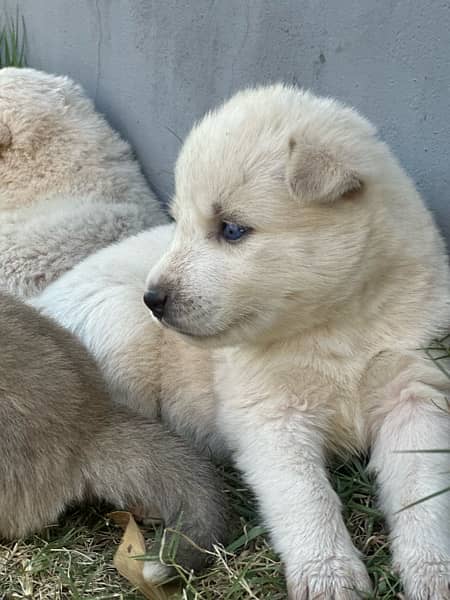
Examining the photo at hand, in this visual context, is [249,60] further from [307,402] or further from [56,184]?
[307,402]

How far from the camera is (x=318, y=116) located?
10.7 feet

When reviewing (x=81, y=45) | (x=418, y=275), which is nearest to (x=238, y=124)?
(x=418, y=275)

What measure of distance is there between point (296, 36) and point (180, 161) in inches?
54.9

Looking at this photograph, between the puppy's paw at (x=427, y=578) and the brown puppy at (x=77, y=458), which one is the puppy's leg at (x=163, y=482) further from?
the puppy's paw at (x=427, y=578)

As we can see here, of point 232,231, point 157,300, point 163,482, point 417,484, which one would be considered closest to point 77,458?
point 163,482

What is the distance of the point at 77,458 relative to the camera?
3.30 m

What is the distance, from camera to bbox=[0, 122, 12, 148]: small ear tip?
584cm

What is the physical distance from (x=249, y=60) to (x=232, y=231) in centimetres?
201

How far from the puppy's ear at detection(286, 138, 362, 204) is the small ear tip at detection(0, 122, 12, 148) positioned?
3.33m

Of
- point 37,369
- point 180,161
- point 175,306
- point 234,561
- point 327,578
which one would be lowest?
point 234,561

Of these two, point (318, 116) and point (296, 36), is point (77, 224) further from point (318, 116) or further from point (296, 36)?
point (318, 116)

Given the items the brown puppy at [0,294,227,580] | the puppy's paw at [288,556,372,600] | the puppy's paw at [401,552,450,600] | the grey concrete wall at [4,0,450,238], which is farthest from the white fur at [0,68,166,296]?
the puppy's paw at [401,552,450,600]

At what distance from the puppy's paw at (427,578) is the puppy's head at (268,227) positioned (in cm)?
96

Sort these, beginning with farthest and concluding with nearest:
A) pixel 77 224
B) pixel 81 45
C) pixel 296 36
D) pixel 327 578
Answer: pixel 81 45, pixel 77 224, pixel 296 36, pixel 327 578
